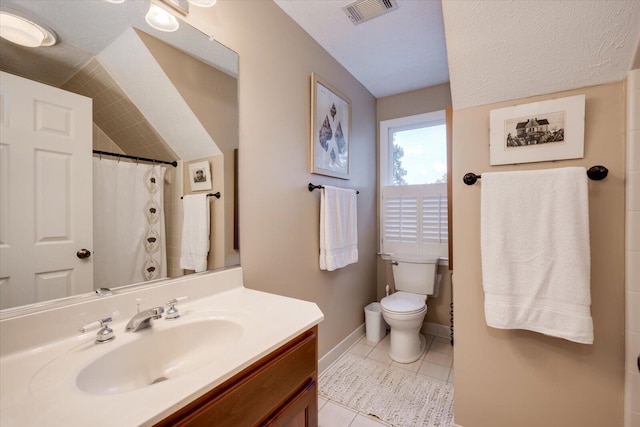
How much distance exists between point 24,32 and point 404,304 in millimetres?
2492

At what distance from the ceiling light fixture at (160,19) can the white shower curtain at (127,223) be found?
0.60 m

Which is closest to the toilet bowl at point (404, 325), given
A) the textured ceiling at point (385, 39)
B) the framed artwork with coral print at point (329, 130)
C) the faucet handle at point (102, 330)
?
the framed artwork with coral print at point (329, 130)

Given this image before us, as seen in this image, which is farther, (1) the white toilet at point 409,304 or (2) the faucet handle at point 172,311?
(1) the white toilet at point 409,304

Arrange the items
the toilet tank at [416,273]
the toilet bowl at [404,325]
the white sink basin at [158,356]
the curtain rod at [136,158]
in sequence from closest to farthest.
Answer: the white sink basin at [158,356] < the curtain rod at [136,158] < the toilet bowl at [404,325] < the toilet tank at [416,273]

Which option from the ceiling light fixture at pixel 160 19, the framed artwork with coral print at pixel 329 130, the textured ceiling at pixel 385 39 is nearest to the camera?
the ceiling light fixture at pixel 160 19

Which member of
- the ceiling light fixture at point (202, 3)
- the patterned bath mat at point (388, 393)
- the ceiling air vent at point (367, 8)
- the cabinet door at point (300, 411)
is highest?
the ceiling air vent at point (367, 8)

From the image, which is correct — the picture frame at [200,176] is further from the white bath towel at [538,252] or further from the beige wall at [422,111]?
the beige wall at [422,111]

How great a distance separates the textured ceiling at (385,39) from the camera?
1713 millimetres

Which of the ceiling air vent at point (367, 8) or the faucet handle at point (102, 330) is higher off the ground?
the ceiling air vent at point (367, 8)

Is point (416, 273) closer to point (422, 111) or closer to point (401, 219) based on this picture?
point (401, 219)

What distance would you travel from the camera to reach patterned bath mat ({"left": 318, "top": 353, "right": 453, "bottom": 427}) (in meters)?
1.60

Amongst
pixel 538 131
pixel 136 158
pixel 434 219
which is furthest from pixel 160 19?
pixel 434 219

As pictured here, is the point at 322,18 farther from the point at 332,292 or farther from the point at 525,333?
the point at 525,333

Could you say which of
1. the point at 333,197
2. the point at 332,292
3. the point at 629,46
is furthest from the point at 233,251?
the point at 629,46
